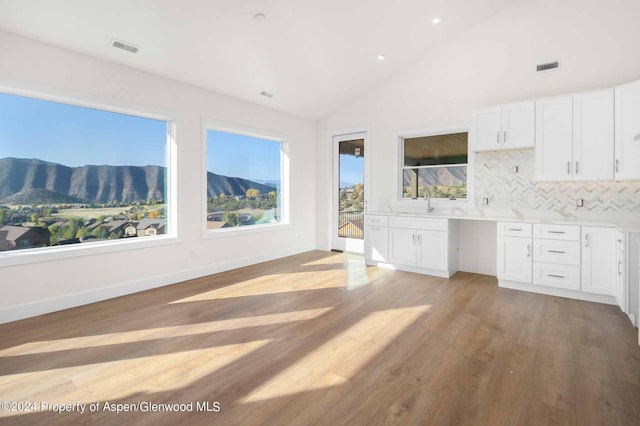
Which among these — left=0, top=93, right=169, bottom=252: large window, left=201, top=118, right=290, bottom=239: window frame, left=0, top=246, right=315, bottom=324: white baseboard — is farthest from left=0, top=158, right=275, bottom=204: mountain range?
left=0, top=246, right=315, bottom=324: white baseboard

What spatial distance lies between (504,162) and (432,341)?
3178mm

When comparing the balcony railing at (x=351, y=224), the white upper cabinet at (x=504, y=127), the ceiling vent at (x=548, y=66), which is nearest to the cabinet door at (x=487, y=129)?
the white upper cabinet at (x=504, y=127)

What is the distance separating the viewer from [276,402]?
1.95m

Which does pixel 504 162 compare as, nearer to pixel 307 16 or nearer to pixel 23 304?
pixel 307 16

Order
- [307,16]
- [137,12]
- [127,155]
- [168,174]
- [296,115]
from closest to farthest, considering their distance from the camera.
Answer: [137,12] → [307,16] → [127,155] → [168,174] → [296,115]

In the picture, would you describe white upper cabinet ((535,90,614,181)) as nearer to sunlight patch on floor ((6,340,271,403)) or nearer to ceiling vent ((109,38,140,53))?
sunlight patch on floor ((6,340,271,403))

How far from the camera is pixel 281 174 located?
6.46m

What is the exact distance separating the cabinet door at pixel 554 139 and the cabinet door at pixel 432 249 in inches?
57.6

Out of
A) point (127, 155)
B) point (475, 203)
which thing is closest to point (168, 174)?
Result: point (127, 155)

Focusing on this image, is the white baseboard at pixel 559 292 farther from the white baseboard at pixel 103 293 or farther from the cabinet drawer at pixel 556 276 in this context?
the white baseboard at pixel 103 293

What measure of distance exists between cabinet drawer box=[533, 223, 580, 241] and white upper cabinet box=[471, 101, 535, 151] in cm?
111

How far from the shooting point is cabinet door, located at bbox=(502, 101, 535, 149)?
423cm

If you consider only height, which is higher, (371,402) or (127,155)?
(127,155)

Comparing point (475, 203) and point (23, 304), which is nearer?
point (23, 304)
